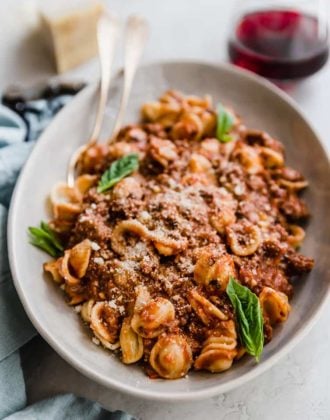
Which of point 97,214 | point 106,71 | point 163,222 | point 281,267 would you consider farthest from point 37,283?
point 106,71

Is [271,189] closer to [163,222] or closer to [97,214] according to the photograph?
[163,222]

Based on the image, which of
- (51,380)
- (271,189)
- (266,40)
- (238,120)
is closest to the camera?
(51,380)

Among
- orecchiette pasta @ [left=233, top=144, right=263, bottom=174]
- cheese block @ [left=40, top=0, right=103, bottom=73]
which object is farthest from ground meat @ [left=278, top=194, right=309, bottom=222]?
cheese block @ [left=40, top=0, right=103, bottom=73]

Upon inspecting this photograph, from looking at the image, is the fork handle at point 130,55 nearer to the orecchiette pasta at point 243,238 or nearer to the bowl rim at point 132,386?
the bowl rim at point 132,386

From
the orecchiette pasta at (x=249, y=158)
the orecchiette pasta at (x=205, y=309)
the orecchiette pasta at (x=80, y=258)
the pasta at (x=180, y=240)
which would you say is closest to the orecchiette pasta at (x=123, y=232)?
the pasta at (x=180, y=240)

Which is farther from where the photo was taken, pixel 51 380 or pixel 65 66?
pixel 65 66

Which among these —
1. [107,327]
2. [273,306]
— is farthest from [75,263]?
[273,306]
